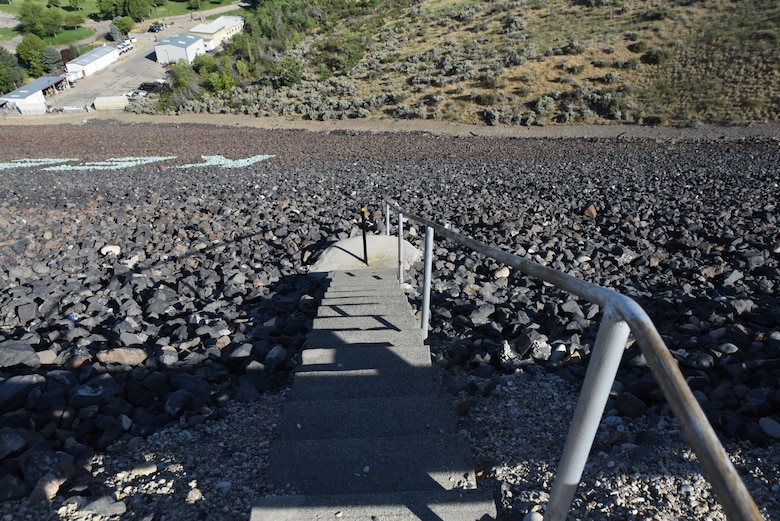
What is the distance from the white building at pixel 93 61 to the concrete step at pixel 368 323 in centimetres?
7187

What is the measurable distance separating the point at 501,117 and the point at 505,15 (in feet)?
61.8

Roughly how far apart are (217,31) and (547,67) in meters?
52.8

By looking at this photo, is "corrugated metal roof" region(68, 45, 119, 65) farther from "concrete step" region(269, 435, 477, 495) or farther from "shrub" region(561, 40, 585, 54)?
"concrete step" region(269, 435, 477, 495)

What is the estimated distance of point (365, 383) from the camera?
354cm

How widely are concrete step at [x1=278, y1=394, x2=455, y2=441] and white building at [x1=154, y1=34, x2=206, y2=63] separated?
227 feet

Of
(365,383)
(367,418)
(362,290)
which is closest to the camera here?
(367,418)

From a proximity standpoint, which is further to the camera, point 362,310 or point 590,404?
point 362,310

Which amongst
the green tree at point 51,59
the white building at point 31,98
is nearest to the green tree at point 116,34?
the green tree at point 51,59

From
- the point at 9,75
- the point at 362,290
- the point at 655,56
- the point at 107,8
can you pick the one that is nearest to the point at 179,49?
the point at 9,75

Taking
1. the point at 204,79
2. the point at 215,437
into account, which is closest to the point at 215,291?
the point at 215,437

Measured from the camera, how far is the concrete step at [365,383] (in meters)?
3.43

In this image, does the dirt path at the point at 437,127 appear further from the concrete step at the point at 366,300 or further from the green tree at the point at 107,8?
the green tree at the point at 107,8

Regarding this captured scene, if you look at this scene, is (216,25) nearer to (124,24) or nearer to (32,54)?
(32,54)

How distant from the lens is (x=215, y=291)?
687 centimetres
